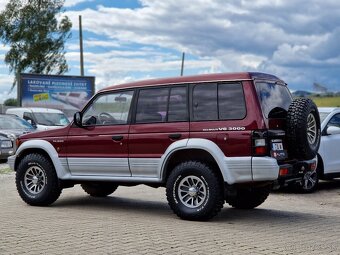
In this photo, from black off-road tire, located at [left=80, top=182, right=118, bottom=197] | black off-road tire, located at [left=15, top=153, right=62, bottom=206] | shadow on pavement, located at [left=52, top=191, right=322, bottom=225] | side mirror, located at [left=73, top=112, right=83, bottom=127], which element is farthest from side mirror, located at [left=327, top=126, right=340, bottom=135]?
black off-road tire, located at [left=15, top=153, right=62, bottom=206]

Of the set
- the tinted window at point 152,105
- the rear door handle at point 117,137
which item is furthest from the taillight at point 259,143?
the rear door handle at point 117,137

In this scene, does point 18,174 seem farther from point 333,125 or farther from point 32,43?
point 32,43

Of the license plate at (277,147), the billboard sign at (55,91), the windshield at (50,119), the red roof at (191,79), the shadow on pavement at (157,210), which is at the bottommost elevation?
the shadow on pavement at (157,210)

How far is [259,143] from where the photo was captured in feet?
25.0

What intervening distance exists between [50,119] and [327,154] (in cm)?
1413

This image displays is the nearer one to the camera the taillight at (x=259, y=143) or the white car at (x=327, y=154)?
the taillight at (x=259, y=143)

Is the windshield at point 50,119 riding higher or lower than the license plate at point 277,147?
higher

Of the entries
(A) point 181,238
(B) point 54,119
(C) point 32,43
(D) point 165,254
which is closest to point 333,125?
(A) point 181,238

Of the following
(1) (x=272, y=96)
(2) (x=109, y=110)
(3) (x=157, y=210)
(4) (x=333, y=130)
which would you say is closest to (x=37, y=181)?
(2) (x=109, y=110)

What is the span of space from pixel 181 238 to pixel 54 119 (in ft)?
56.7

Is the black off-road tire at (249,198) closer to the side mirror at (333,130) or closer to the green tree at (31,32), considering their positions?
the side mirror at (333,130)

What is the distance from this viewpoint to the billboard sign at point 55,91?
33.7 meters

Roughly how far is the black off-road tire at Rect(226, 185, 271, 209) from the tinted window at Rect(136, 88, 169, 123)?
5.91 ft

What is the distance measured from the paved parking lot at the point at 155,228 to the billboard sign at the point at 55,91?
2375 centimetres
